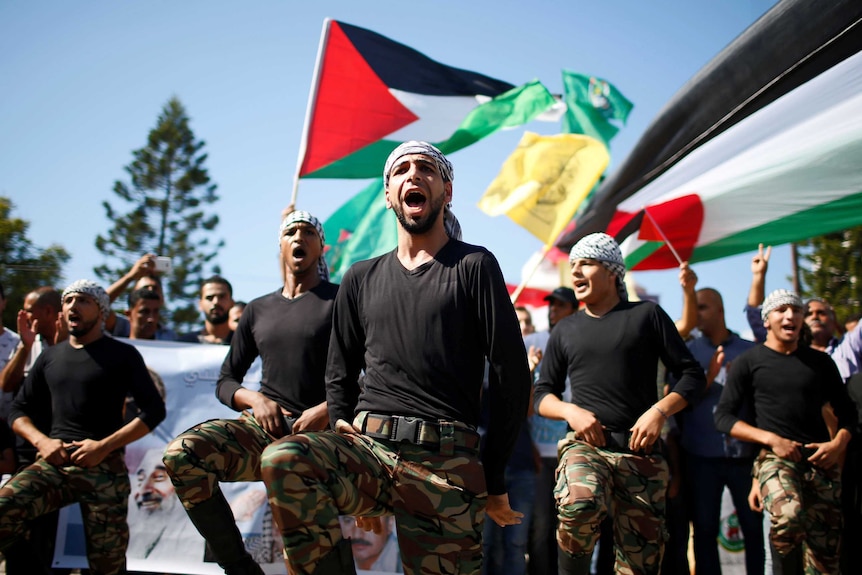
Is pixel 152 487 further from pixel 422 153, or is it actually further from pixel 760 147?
pixel 760 147

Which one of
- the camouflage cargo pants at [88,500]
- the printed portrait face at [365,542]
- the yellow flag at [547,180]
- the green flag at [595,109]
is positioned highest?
the green flag at [595,109]

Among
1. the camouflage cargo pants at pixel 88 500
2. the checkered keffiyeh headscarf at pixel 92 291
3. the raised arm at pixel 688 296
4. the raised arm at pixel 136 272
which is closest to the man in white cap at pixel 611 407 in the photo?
the raised arm at pixel 688 296

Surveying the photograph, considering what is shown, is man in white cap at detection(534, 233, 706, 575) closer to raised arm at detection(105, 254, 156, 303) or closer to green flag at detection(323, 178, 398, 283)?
raised arm at detection(105, 254, 156, 303)

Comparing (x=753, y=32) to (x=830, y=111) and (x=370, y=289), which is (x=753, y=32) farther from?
(x=370, y=289)

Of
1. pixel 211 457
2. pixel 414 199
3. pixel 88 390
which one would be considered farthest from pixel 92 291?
pixel 414 199

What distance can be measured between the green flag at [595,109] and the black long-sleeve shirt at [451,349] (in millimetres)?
11057

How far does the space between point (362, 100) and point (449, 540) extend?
7.53 metres

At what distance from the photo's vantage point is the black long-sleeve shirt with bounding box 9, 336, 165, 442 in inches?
221

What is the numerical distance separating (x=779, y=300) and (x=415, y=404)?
4223mm

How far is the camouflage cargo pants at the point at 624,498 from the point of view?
449 centimetres

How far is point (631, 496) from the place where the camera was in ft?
15.5

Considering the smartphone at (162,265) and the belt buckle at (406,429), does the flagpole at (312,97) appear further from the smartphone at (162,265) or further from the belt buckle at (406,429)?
the belt buckle at (406,429)

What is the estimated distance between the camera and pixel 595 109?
13844 mm

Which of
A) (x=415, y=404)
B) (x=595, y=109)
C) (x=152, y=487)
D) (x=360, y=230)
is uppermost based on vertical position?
(x=595, y=109)
